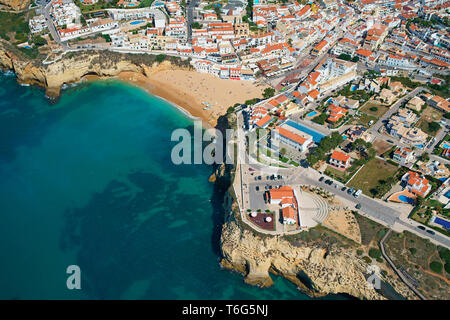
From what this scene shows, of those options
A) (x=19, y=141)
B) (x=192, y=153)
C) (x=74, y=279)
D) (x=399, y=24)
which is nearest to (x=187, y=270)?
(x=74, y=279)

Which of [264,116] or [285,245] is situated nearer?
[285,245]

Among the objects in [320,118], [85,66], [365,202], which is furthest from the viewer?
[85,66]

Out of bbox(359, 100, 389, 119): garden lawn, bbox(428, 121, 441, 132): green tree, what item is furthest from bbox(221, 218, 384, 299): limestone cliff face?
bbox(359, 100, 389, 119): garden lawn

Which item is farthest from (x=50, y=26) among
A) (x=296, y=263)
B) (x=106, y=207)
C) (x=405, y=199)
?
(x=405, y=199)

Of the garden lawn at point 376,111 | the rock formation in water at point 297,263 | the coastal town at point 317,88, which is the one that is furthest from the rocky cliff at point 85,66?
the rock formation in water at point 297,263

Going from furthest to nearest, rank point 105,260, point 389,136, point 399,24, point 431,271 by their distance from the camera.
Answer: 1. point 399,24
2. point 389,136
3. point 105,260
4. point 431,271

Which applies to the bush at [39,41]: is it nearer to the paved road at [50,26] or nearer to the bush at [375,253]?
the paved road at [50,26]

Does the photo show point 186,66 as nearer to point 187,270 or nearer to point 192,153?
point 192,153

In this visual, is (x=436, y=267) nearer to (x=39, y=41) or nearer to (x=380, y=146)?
(x=380, y=146)
